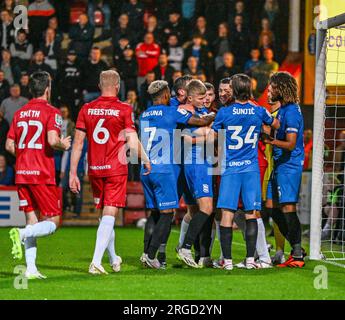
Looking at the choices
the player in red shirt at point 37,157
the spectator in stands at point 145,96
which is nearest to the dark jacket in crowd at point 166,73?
the spectator in stands at point 145,96

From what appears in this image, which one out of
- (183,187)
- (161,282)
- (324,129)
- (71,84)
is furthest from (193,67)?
(161,282)

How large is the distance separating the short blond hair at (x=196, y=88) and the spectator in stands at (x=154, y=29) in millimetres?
11190

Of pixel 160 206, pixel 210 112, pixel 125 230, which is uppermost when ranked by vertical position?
pixel 210 112

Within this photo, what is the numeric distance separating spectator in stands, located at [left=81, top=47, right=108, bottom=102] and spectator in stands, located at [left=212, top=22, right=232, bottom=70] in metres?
2.77

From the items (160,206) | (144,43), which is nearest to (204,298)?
(160,206)

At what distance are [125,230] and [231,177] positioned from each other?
25.0 feet

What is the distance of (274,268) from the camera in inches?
433

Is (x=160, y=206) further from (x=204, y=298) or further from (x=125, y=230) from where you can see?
(x=125, y=230)

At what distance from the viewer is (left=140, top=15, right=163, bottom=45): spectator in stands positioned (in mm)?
22000

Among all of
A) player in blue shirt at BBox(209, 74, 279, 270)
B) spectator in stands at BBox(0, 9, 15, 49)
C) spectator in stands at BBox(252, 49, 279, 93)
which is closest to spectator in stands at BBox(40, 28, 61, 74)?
spectator in stands at BBox(0, 9, 15, 49)

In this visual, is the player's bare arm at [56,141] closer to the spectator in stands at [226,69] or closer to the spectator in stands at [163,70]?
the spectator in stands at [163,70]

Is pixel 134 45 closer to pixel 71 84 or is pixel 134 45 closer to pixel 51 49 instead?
pixel 51 49

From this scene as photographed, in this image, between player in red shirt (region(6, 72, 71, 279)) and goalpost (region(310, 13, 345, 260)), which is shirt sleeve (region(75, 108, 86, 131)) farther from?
goalpost (region(310, 13, 345, 260))

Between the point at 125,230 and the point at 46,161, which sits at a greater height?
the point at 46,161
